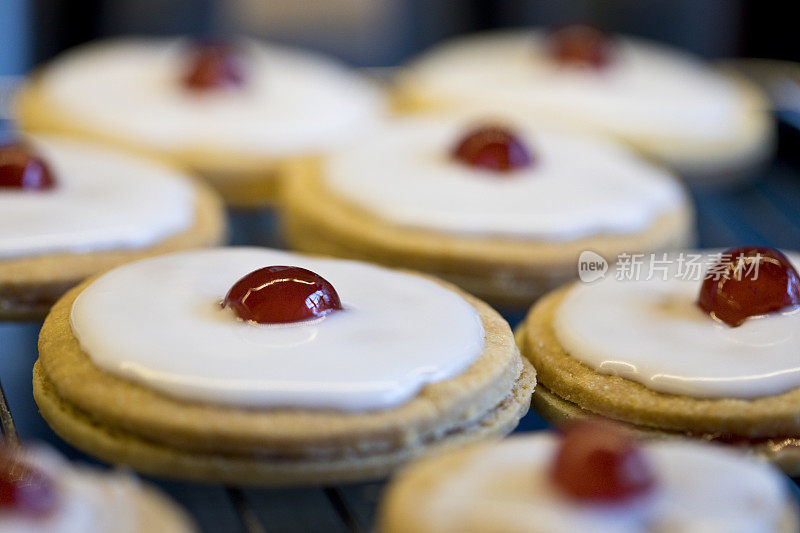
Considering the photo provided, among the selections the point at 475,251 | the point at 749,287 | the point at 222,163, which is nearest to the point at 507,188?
the point at 475,251

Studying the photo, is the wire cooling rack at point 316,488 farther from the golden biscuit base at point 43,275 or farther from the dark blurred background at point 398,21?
the dark blurred background at point 398,21

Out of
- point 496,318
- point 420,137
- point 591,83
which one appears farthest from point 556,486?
point 591,83

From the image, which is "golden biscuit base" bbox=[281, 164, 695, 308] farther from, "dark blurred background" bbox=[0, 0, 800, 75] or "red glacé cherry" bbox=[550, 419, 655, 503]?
"dark blurred background" bbox=[0, 0, 800, 75]

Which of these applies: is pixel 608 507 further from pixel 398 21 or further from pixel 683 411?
pixel 398 21

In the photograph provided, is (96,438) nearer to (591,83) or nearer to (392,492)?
(392,492)

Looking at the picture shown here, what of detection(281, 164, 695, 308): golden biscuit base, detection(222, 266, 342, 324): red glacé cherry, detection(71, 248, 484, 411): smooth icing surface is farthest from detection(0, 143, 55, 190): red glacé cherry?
detection(222, 266, 342, 324): red glacé cherry

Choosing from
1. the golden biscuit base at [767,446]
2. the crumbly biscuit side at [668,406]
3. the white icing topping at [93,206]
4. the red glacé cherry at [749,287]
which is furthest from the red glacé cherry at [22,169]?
the red glacé cherry at [749,287]
